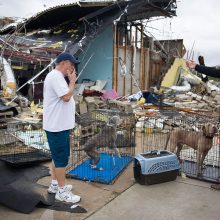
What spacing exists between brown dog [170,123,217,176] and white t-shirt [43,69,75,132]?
7.32 ft

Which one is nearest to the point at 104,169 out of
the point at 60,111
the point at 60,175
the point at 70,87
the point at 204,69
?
the point at 60,175

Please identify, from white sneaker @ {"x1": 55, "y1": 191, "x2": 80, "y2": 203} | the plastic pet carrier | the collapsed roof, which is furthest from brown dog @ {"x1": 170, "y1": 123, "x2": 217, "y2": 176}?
the collapsed roof

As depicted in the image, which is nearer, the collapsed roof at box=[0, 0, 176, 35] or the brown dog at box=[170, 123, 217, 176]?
the brown dog at box=[170, 123, 217, 176]

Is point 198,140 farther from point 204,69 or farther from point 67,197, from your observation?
point 67,197

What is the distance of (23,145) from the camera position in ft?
20.7

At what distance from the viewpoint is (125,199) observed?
4199mm

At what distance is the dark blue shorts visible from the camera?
3.87m

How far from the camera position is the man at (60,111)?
380 cm

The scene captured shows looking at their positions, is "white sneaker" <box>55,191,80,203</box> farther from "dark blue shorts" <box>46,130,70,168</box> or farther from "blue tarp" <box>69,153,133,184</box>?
"blue tarp" <box>69,153,133,184</box>

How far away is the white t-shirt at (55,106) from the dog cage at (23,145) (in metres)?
1.53

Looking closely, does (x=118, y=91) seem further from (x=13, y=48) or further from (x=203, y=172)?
(x=203, y=172)

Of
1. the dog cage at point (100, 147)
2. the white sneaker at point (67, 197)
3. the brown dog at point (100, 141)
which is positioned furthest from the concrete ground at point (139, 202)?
the brown dog at point (100, 141)

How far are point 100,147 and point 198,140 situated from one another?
167 centimetres

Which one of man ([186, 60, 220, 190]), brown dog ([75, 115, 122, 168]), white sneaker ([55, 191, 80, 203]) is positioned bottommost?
white sneaker ([55, 191, 80, 203])
